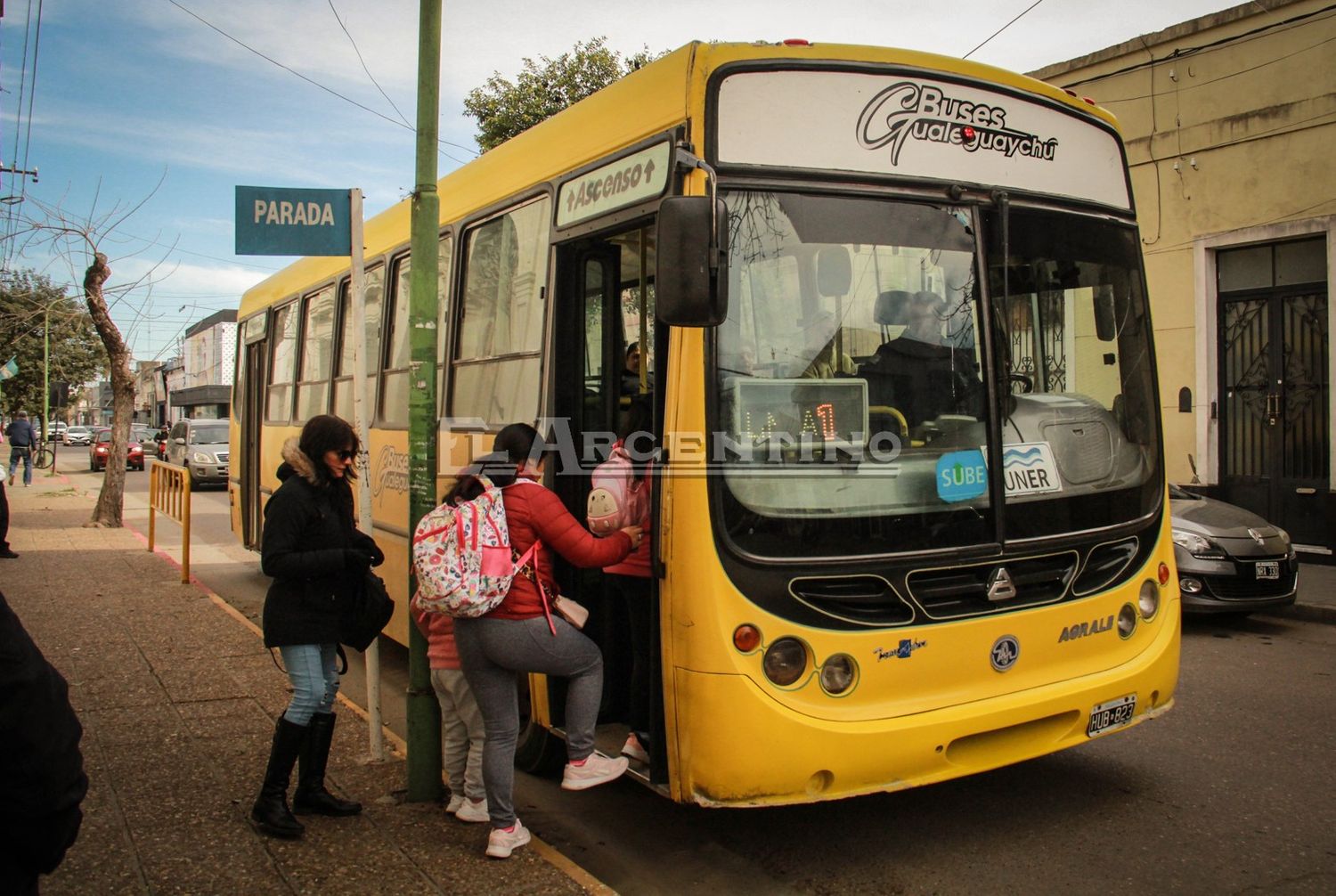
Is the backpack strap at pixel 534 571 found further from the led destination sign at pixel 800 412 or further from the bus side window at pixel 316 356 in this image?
the bus side window at pixel 316 356

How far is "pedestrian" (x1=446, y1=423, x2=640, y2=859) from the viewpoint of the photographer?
3.99 m

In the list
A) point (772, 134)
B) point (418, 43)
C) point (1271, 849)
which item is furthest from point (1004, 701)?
point (418, 43)

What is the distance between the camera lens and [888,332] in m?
4.14

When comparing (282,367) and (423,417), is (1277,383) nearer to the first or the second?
(282,367)

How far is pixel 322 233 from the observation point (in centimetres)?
513

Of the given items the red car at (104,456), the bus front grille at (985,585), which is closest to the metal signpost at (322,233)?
the bus front grille at (985,585)

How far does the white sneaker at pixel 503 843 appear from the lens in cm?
407

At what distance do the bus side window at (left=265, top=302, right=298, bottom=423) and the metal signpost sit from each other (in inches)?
190

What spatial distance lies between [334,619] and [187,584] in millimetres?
7442

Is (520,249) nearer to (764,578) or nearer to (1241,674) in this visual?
(764,578)

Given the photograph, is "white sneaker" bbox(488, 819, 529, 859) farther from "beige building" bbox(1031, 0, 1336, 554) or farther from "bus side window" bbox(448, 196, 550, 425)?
"beige building" bbox(1031, 0, 1336, 554)

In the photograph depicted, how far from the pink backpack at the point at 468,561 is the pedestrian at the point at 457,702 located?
56 cm

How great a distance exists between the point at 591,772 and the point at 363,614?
117cm

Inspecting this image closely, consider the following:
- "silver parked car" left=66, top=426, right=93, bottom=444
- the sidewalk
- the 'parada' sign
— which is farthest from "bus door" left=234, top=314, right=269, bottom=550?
"silver parked car" left=66, top=426, right=93, bottom=444
